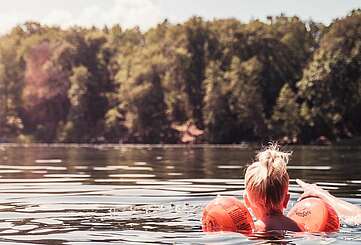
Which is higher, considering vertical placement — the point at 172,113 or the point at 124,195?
the point at 172,113

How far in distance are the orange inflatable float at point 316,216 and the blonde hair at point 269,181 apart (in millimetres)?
652

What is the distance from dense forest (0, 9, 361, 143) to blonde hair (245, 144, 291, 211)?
233 feet

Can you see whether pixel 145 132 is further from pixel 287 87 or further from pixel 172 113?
pixel 287 87

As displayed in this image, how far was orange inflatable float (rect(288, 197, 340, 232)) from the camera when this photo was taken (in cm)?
928

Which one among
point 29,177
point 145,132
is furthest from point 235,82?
point 29,177

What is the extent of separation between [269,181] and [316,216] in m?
1.08

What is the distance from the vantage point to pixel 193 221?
445 inches

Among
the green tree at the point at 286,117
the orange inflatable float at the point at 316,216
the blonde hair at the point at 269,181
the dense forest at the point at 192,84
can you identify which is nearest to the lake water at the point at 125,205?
the orange inflatable float at the point at 316,216

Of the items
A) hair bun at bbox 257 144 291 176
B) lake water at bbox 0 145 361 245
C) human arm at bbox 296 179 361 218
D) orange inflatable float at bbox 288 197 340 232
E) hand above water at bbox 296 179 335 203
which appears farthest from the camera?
human arm at bbox 296 179 361 218

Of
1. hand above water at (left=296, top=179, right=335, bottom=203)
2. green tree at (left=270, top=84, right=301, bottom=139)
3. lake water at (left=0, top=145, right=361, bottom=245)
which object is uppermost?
green tree at (left=270, top=84, right=301, bottom=139)

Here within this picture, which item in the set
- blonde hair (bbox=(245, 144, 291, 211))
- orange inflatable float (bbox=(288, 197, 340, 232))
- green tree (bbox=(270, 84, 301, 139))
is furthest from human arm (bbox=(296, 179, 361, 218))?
green tree (bbox=(270, 84, 301, 139))

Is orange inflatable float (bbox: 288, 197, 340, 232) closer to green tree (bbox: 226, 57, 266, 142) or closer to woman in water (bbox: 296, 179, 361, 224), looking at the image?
woman in water (bbox: 296, 179, 361, 224)

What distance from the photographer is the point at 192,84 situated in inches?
3762

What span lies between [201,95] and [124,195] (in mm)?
79525
